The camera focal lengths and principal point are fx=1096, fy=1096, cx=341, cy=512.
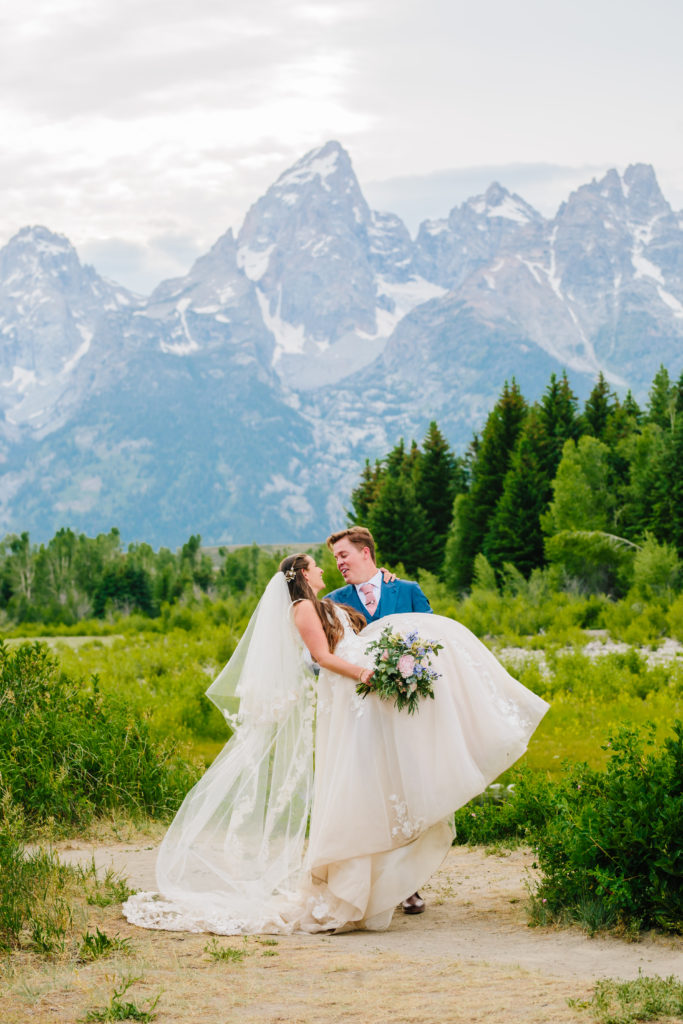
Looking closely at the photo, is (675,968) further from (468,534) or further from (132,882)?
(468,534)

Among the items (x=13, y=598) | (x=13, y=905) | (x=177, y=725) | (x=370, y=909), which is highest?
(x=13, y=905)

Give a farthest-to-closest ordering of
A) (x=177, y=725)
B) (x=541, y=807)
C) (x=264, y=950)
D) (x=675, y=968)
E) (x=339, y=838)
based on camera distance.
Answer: (x=177, y=725)
(x=541, y=807)
(x=339, y=838)
(x=264, y=950)
(x=675, y=968)

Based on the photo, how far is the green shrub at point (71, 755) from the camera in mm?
8664

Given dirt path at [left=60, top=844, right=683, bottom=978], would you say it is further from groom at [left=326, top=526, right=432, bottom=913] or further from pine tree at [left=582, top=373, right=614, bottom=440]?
pine tree at [left=582, top=373, right=614, bottom=440]

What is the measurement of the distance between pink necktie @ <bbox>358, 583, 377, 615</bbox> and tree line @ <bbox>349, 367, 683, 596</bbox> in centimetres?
2184

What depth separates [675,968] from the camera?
4.99 m

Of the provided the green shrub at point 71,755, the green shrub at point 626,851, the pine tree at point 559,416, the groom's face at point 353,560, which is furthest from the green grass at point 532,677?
the pine tree at point 559,416

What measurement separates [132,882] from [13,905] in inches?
60.8

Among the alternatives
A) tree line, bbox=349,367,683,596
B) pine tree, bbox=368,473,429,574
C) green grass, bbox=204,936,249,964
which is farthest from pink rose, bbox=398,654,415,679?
pine tree, bbox=368,473,429,574

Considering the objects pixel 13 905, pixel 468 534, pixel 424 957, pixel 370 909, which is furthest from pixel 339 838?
pixel 468 534

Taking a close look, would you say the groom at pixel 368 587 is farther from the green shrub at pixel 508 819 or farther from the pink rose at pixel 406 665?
the green shrub at pixel 508 819

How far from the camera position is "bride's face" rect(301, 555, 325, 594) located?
6469mm

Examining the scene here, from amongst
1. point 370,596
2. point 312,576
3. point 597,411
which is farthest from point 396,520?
point 312,576

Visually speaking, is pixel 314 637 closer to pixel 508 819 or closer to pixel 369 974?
pixel 369 974
